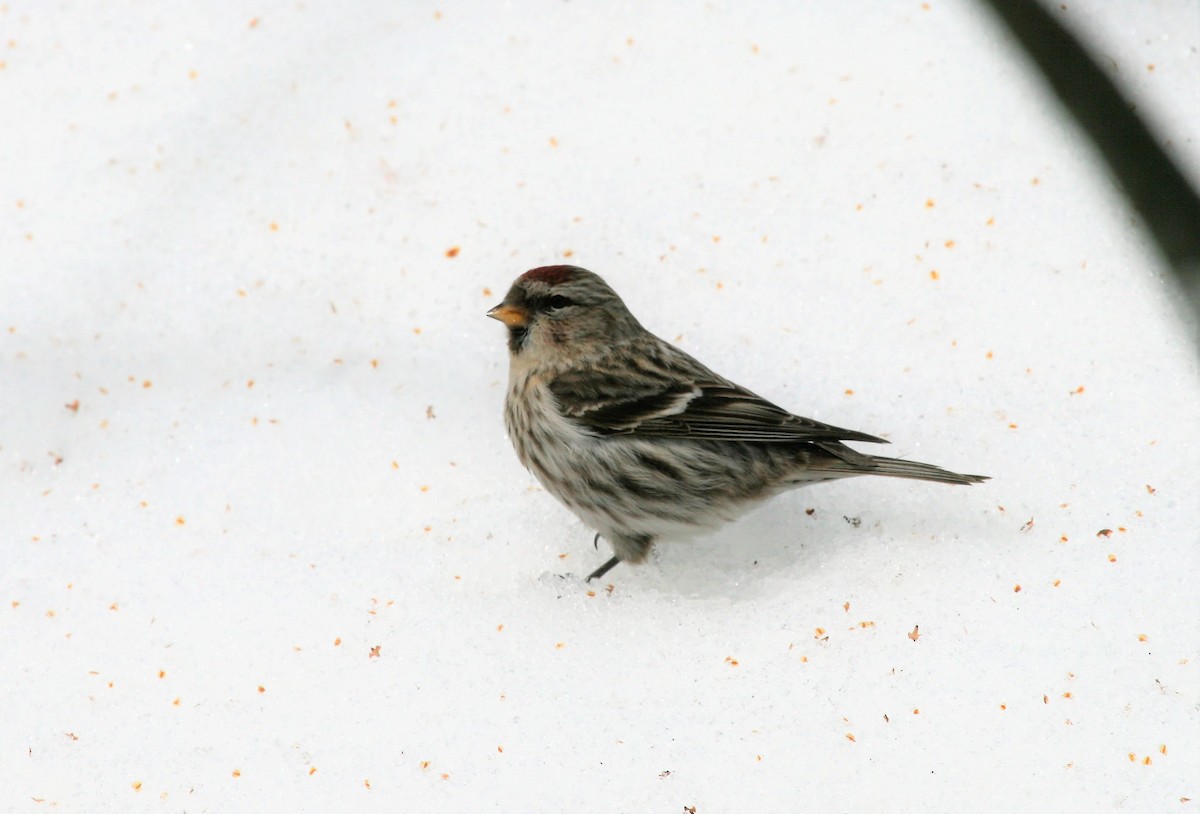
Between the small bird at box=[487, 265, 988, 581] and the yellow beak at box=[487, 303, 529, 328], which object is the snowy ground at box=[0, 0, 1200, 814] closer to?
the small bird at box=[487, 265, 988, 581]

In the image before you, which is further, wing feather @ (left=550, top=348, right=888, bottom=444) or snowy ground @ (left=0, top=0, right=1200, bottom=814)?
wing feather @ (left=550, top=348, right=888, bottom=444)

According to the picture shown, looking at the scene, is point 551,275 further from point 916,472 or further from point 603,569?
point 916,472

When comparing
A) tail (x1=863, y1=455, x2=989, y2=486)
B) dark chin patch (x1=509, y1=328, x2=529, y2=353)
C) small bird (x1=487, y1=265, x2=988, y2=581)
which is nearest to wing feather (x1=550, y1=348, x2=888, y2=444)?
small bird (x1=487, y1=265, x2=988, y2=581)

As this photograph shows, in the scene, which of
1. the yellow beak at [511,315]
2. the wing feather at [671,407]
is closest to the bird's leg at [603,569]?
the wing feather at [671,407]

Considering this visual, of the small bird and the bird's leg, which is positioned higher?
the small bird

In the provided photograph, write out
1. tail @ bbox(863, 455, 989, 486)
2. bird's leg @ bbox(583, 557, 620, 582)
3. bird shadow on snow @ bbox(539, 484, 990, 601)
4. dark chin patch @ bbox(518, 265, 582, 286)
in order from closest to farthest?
tail @ bbox(863, 455, 989, 486) < bird shadow on snow @ bbox(539, 484, 990, 601) < bird's leg @ bbox(583, 557, 620, 582) < dark chin patch @ bbox(518, 265, 582, 286)

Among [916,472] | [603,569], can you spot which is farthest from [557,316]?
[916,472]
